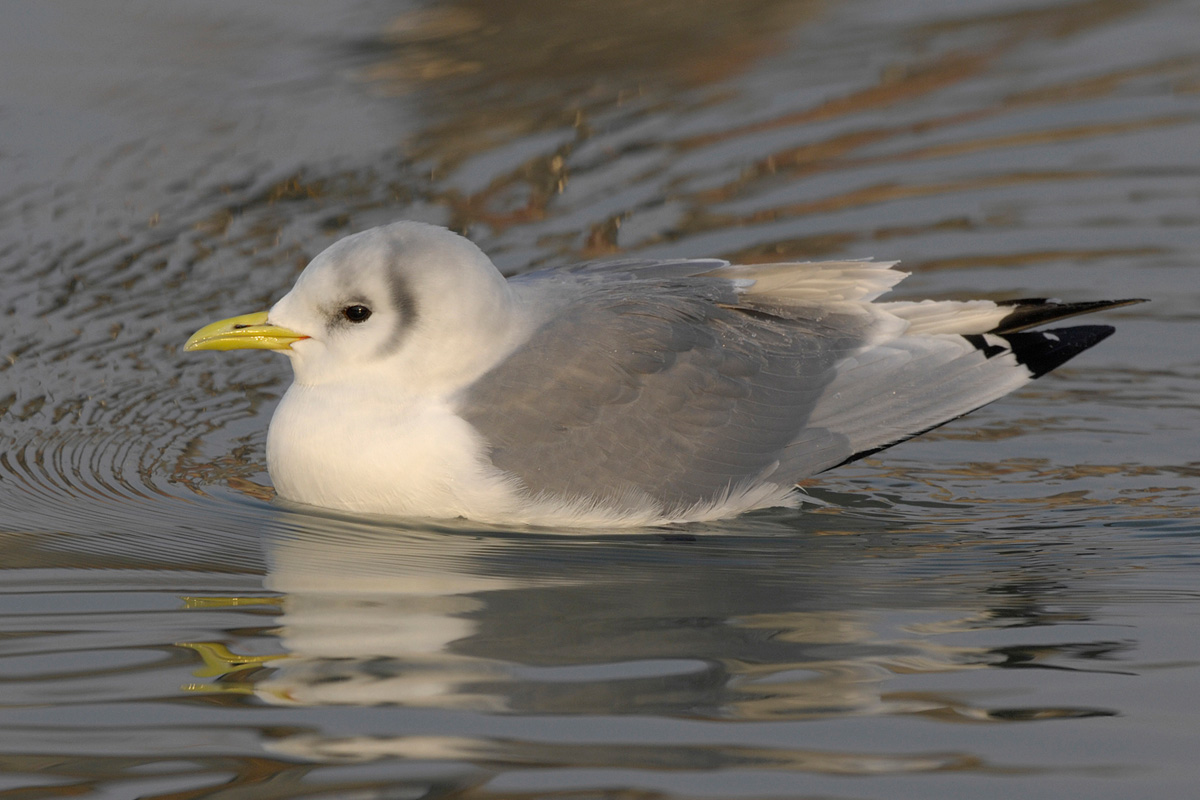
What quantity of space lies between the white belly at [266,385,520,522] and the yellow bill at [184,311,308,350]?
0.70ft

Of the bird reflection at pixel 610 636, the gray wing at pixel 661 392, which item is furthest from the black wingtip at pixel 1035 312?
the bird reflection at pixel 610 636

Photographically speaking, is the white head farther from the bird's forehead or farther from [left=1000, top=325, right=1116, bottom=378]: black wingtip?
[left=1000, top=325, right=1116, bottom=378]: black wingtip

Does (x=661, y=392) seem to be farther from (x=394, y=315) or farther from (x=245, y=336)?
(x=245, y=336)

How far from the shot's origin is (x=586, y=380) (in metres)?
5.33

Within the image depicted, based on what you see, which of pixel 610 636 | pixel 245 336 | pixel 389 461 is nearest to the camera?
pixel 610 636

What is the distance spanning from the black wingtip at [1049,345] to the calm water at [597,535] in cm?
42

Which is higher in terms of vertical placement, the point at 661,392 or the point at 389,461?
the point at 661,392

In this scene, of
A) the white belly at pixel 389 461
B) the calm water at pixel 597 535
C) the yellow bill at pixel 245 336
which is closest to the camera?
the calm water at pixel 597 535

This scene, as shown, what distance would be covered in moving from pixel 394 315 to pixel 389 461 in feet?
1.55

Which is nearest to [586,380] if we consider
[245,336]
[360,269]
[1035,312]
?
[360,269]

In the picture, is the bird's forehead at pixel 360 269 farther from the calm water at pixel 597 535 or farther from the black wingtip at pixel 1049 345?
the black wingtip at pixel 1049 345

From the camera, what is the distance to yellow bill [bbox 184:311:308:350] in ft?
17.8

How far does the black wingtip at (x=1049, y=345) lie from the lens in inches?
229

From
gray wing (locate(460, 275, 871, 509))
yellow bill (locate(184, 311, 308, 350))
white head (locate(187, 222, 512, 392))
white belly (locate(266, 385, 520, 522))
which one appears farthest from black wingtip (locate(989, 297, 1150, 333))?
yellow bill (locate(184, 311, 308, 350))
